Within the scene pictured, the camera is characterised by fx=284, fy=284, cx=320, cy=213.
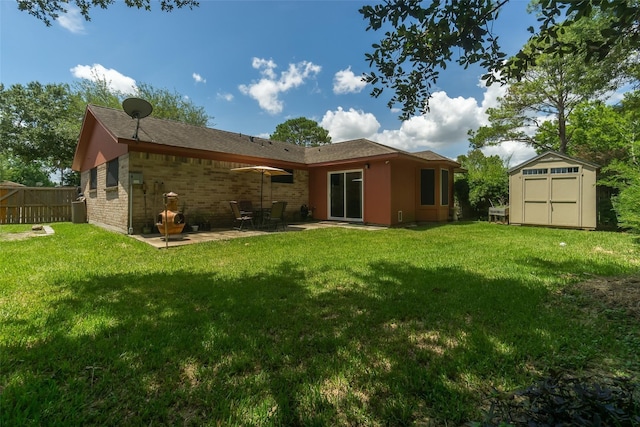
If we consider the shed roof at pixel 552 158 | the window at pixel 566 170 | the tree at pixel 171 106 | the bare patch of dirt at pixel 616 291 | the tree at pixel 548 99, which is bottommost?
the bare patch of dirt at pixel 616 291

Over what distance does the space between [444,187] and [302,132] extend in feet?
89.3

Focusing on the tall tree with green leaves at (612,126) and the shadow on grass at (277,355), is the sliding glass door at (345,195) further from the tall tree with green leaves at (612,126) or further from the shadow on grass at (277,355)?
the tall tree with green leaves at (612,126)

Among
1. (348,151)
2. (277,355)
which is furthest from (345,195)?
(277,355)

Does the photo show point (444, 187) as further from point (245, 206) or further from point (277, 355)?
point (277, 355)

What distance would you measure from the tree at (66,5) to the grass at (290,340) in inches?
144

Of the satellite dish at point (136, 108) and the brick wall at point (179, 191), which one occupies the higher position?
the satellite dish at point (136, 108)

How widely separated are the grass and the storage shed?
20.4 ft

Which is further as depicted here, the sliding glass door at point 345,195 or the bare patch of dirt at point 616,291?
the sliding glass door at point 345,195

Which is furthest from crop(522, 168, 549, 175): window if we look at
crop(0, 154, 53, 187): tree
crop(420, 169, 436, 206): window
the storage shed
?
crop(0, 154, 53, 187): tree

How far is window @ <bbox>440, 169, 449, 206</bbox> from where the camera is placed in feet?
40.6

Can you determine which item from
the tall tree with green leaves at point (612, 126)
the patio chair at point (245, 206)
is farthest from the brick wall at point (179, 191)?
the tall tree with green leaves at point (612, 126)

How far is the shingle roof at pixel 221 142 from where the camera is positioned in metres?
8.95

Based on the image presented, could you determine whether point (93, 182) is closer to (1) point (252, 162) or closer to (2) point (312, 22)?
(1) point (252, 162)

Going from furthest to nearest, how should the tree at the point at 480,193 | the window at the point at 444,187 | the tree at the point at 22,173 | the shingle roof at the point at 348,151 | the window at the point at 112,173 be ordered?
the tree at the point at 22,173
the tree at the point at 480,193
the window at the point at 444,187
the shingle roof at the point at 348,151
the window at the point at 112,173
